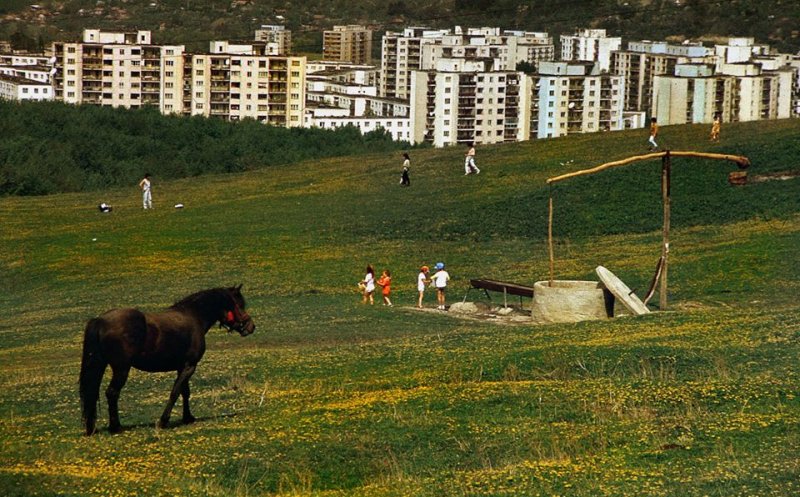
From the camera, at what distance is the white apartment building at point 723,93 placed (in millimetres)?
122938

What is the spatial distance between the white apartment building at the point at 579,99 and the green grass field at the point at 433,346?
88.1 meters

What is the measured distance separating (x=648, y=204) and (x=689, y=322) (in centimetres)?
2592

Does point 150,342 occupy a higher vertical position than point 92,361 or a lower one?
higher

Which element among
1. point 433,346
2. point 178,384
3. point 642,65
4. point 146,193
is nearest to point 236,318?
point 178,384

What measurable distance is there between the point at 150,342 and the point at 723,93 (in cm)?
10910

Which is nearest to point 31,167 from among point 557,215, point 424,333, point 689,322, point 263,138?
point 263,138

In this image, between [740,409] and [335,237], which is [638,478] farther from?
[335,237]

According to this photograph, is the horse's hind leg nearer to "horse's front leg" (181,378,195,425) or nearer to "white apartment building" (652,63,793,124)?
"horse's front leg" (181,378,195,425)

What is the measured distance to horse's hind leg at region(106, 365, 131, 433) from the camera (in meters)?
21.3

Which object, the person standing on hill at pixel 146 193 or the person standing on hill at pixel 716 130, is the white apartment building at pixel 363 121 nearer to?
the person standing on hill at pixel 146 193

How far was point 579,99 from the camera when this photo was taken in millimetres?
158000

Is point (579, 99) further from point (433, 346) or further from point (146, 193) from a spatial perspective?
point (433, 346)

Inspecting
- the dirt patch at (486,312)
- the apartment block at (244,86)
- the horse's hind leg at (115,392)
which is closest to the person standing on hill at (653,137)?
the dirt patch at (486,312)

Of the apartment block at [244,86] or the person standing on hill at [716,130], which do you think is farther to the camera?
the apartment block at [244,86]
